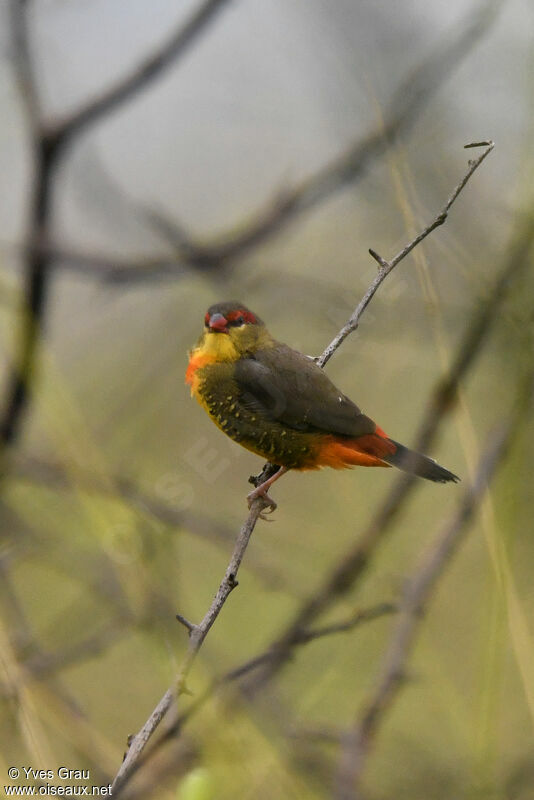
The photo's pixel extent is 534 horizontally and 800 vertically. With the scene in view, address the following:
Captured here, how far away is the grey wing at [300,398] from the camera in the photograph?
318 centimetres

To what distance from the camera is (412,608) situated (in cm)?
283

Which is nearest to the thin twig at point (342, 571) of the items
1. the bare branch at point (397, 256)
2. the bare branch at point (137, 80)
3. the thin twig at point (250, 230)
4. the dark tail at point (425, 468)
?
the bare branch at point (397, 256)

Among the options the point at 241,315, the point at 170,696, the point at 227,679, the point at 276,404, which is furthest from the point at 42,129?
the point at 227,679

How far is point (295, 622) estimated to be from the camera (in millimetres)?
2916

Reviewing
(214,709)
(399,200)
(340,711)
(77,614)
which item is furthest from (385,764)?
(399,200)

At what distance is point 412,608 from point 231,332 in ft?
3.87

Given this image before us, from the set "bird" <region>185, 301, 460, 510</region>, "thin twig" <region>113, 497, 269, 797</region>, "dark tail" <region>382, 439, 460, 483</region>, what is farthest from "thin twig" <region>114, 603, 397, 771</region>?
"bird" <region>185, 301, 460, 510</region>

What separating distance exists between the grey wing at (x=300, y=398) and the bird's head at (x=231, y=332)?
0.11 meters

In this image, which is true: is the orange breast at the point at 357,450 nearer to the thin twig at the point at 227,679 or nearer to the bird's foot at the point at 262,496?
the bird's foot at the point at 262,496

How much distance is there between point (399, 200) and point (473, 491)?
0.94 meters

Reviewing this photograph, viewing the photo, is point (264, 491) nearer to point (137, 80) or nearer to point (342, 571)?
point (342, 571)

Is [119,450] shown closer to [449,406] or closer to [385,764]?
[449,406]

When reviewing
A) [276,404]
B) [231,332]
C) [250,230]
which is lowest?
[276,404]

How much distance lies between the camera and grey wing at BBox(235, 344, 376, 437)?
318 centimetres
